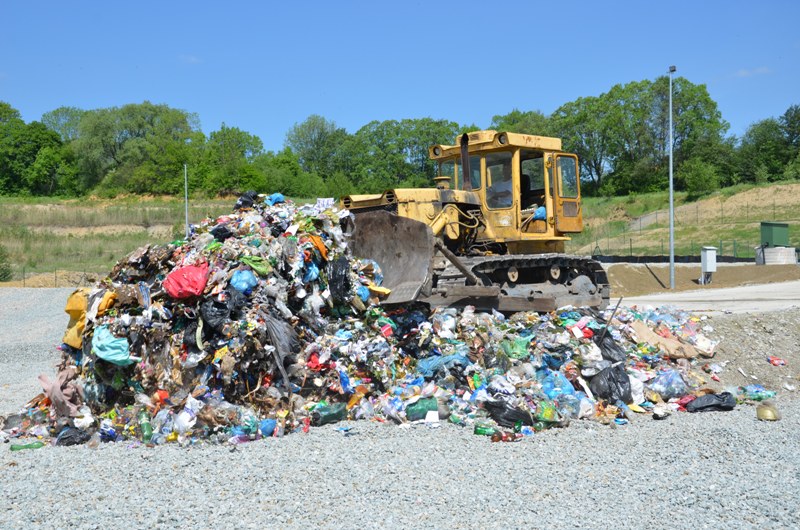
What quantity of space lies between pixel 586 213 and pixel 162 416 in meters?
47.6

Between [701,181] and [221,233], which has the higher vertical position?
[701,181]

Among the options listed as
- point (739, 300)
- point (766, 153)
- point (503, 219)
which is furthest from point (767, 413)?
point (766, 153)

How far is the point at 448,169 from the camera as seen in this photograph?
10375 mm

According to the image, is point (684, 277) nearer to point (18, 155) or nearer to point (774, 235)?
point (774, 235)

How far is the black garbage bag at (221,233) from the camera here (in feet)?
23.5

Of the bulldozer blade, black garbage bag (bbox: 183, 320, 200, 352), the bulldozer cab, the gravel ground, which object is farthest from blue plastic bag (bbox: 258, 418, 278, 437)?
the bulldozer cab

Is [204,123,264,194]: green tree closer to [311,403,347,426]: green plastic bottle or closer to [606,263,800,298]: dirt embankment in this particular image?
[606,263,800,298]: dirt embankment

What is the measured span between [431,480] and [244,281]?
2.60m

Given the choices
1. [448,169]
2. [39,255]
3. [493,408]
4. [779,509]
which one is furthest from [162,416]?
[39,255]

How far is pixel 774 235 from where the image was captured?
2402cm

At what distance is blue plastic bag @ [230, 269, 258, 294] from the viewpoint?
6.34m

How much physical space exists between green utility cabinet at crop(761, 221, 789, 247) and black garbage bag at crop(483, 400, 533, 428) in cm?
2114

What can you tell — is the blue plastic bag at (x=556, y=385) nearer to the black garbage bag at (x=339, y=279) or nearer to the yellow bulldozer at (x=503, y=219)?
the yellow bulldozer at (x=503, y=219)

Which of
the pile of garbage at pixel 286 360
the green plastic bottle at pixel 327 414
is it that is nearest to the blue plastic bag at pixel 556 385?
the pile of garbage at pixel 286 360
